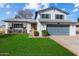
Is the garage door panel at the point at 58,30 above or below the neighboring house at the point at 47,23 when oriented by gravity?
below

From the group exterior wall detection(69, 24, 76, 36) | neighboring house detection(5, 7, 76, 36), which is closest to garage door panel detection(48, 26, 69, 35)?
neighboring house detection(5, 7, 76, 36)

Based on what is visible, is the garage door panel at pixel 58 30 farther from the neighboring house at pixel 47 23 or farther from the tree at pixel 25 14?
the tree at pixel 25 14

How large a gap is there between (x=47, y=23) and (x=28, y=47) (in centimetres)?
118

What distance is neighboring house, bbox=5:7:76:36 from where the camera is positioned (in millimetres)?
10766

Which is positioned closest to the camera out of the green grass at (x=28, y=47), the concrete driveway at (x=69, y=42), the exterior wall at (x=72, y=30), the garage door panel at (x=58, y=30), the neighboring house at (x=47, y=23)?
the green grass at (x=28, y=47)

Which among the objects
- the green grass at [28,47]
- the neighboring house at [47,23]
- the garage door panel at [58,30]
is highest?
the neighboring house at [47,23]

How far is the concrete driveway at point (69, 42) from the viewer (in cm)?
1044

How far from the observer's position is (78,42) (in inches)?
418

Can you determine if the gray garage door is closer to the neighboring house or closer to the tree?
the neighboring house

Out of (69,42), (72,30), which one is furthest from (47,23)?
(69,42)

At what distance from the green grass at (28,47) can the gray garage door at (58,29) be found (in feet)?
1.31

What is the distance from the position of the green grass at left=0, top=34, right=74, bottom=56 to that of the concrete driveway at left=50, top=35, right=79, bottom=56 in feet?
0.44

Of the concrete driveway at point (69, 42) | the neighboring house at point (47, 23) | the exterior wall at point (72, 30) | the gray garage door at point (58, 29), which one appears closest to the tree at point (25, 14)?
the neighboring house at point (47, 23)

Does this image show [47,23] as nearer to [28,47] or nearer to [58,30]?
[58,30]
